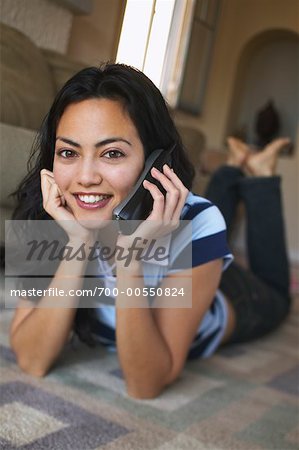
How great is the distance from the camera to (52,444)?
43 cm

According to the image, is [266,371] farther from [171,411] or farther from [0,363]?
[0,363]

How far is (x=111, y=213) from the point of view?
0.42m

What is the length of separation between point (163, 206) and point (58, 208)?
92 mm

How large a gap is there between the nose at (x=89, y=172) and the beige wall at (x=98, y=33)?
7 cm

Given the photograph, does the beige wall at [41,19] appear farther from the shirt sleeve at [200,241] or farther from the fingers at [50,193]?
the shirt sleeve at [200,241]

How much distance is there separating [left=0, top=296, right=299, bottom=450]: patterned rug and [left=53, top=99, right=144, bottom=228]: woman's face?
19cm

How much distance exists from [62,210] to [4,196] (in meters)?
0.14

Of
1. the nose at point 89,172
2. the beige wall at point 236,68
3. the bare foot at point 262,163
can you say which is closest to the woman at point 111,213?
the nose at point 89,172

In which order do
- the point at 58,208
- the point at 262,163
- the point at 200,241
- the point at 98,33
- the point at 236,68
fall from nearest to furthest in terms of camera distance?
the point at 98,33 → the point at 58,208 → the point at 200,241 → the point at 262,163 → the point at 236,68

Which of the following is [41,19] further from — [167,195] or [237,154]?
[237,154]

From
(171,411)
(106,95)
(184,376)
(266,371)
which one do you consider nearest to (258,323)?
(266,371)

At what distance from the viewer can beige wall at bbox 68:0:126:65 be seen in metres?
0.33

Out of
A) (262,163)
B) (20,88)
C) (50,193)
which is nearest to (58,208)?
(50,193)

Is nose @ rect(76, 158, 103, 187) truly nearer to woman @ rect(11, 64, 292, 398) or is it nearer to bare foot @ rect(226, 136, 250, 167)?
woman @ rect(11, 64, 292, 398)
